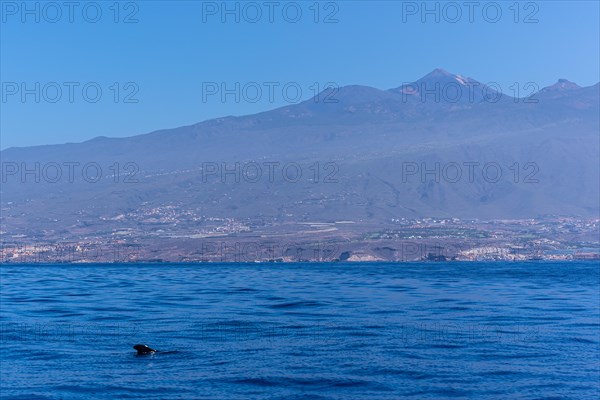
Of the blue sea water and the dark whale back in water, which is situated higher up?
the dark whale back in water

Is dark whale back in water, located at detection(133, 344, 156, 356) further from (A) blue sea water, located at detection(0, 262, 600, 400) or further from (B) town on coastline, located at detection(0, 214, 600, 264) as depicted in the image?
(B) town on coastline, located at detection(0, 214, 600, 264)

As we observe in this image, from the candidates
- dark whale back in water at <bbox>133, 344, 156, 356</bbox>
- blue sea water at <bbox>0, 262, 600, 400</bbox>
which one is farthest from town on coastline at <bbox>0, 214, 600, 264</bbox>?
dark whale back in water at <bbox>133, 344, 156, 356</bbox>

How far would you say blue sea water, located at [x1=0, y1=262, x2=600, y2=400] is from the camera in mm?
21000

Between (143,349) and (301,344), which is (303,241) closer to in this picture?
(301,344)

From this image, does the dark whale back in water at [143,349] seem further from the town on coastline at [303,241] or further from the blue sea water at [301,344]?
the town on coastline at [303,241]

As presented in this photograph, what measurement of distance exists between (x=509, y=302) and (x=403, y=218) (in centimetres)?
11486

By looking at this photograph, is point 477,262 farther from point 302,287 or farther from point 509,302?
point 509,302

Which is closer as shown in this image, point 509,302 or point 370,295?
point 509,302

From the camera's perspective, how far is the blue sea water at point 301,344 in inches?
827

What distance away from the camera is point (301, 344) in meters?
27.1

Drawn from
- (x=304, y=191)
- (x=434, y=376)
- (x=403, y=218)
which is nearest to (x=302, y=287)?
(x=434, y=376)

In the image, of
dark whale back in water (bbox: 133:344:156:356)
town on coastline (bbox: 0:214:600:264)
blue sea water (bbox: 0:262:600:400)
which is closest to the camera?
blue sea water (bbox: 0:262:600:400)

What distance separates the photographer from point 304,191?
179875mm

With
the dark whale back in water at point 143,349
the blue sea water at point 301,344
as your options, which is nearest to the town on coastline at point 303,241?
the blue sea water at point 301,344
